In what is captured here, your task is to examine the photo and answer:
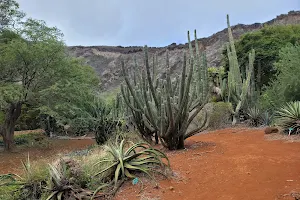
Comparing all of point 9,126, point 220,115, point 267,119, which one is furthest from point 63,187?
point 9,126

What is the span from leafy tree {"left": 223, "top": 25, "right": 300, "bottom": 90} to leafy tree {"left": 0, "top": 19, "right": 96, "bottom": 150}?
13343 mm

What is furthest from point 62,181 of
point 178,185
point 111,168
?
point 178,185

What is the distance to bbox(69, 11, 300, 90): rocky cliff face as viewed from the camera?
4131 cm

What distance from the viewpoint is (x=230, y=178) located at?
492cm

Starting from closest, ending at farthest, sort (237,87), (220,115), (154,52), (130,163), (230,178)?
(230,178)
(130,163)
(220,115)
(237,87)
(154,52)

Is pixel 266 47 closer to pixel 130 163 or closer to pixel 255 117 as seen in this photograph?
pixel 255 117

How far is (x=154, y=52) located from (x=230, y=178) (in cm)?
4068

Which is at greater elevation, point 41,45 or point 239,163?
point 41,45

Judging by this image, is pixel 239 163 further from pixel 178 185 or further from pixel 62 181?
pixel 62 181

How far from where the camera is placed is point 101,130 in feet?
47.0

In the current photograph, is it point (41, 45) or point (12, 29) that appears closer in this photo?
point (41, 45)

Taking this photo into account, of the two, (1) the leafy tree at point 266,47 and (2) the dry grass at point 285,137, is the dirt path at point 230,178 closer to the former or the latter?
(2) the dry grass at point 285,137

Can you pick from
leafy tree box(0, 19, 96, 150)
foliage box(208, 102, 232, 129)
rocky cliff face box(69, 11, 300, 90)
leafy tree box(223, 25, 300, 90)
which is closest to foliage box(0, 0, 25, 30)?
leafy tree box(0, 19, 96, 150)

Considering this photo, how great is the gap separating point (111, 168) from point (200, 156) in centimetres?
226
